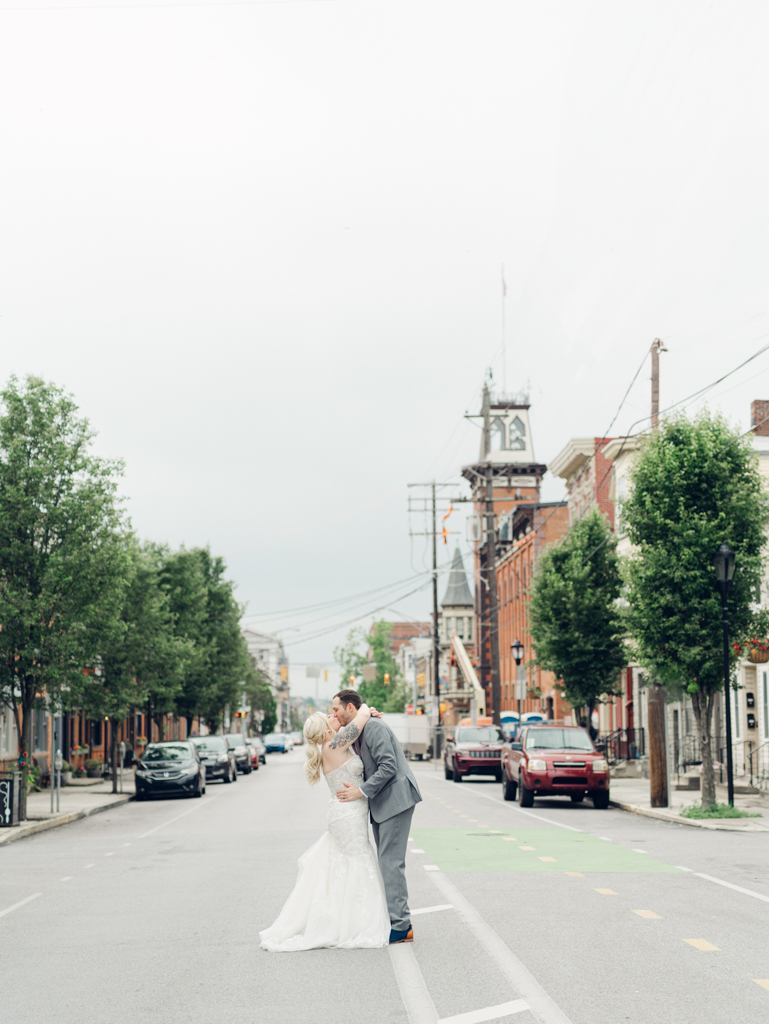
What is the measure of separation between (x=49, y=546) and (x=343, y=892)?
17.0m

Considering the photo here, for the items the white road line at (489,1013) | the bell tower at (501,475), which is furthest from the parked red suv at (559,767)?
the bell tower at (501,475)

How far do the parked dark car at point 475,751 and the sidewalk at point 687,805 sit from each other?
429 cm

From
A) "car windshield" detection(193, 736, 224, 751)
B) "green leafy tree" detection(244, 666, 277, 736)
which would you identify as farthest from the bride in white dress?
"green leafy tree" detection(244, 666, 277, 736)

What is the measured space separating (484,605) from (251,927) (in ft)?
247

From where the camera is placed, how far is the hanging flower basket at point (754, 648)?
22.8 meters

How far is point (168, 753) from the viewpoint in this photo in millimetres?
32594

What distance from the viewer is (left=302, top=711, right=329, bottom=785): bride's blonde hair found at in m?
8.59

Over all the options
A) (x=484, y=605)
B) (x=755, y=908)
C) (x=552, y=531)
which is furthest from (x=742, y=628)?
(x=484, y=605)

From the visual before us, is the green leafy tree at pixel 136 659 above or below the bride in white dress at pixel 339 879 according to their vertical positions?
above

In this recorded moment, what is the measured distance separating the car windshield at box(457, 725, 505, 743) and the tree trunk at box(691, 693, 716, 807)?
46.6 feet

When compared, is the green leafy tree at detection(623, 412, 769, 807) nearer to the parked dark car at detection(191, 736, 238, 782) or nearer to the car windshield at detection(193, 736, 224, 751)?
the parked dark car at detection(191, 736, 238, 782)

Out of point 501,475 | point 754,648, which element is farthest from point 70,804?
point 501,475

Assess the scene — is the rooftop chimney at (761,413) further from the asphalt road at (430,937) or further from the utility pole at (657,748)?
the asphalt road at (430,937)

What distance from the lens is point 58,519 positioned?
2389 cm
